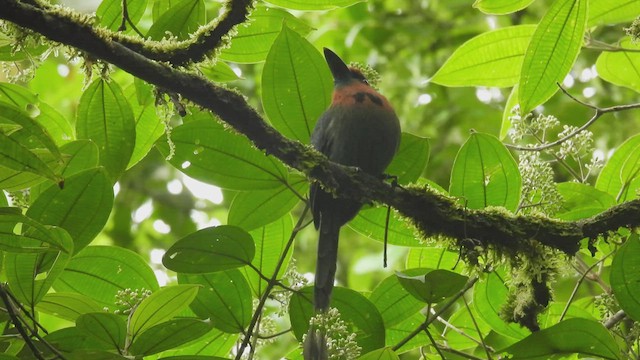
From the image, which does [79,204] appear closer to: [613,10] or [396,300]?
[396,300]

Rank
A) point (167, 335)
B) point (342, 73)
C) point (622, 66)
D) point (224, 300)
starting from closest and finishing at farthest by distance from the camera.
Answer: point (167, 335)
point (224, 300)
point (622, 66)
point (342, 73)

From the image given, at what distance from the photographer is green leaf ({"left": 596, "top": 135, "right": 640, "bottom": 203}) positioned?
7.92 feet

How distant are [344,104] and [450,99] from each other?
11.1 ft

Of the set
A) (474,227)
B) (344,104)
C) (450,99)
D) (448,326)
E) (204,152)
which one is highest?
(450,99)

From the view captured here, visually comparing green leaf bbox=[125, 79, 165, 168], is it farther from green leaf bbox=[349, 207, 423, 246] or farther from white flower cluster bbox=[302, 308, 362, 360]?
white flower cluster bbox=[302, 308, 362, 360]

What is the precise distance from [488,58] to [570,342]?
3.34 feet

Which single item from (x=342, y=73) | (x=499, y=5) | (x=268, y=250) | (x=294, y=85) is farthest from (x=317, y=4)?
(x=342, y=73)

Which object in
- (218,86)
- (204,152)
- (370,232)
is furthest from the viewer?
(370,232)

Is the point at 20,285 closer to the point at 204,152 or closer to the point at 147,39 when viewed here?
the point at 204,152

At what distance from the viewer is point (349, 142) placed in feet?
10.5

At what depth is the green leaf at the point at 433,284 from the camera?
1.93 metres

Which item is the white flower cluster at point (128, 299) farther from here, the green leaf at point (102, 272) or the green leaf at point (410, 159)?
the green leaf at point (410, 159)

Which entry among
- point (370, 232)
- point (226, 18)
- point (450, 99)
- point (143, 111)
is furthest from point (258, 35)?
point (450, 99)

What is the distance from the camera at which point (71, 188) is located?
1880 mm
